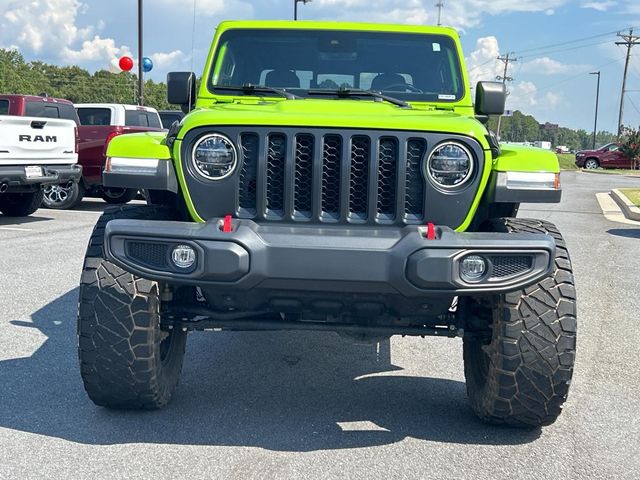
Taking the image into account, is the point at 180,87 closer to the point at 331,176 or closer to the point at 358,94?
the point at 358,94

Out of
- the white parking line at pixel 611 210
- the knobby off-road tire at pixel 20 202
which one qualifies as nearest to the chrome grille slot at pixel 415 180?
the knobby off-road tire at pixel 20 202

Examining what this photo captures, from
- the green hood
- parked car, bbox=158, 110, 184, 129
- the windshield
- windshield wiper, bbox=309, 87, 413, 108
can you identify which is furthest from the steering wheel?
parked car, bbox=158, 110, 184, 129

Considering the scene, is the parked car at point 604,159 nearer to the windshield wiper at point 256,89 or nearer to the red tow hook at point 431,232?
the windshield wiper at point 256,89

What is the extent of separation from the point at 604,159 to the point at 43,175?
123ft

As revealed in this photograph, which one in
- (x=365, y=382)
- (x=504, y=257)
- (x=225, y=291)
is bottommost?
(x=365, y=382)

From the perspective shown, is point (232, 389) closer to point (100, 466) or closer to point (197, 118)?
point (100, 466)

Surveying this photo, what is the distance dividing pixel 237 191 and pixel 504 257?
1228 millimetres

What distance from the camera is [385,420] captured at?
Answer: 3.86 m

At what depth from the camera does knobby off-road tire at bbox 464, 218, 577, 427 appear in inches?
135

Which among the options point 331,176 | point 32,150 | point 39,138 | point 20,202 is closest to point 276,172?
point 331,176

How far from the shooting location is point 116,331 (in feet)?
11.4

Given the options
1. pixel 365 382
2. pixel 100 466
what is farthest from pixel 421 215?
pixel 100 466

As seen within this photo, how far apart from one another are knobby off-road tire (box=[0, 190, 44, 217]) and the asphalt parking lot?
6.15m

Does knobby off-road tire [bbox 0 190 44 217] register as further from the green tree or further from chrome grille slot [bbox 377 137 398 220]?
the green tree
